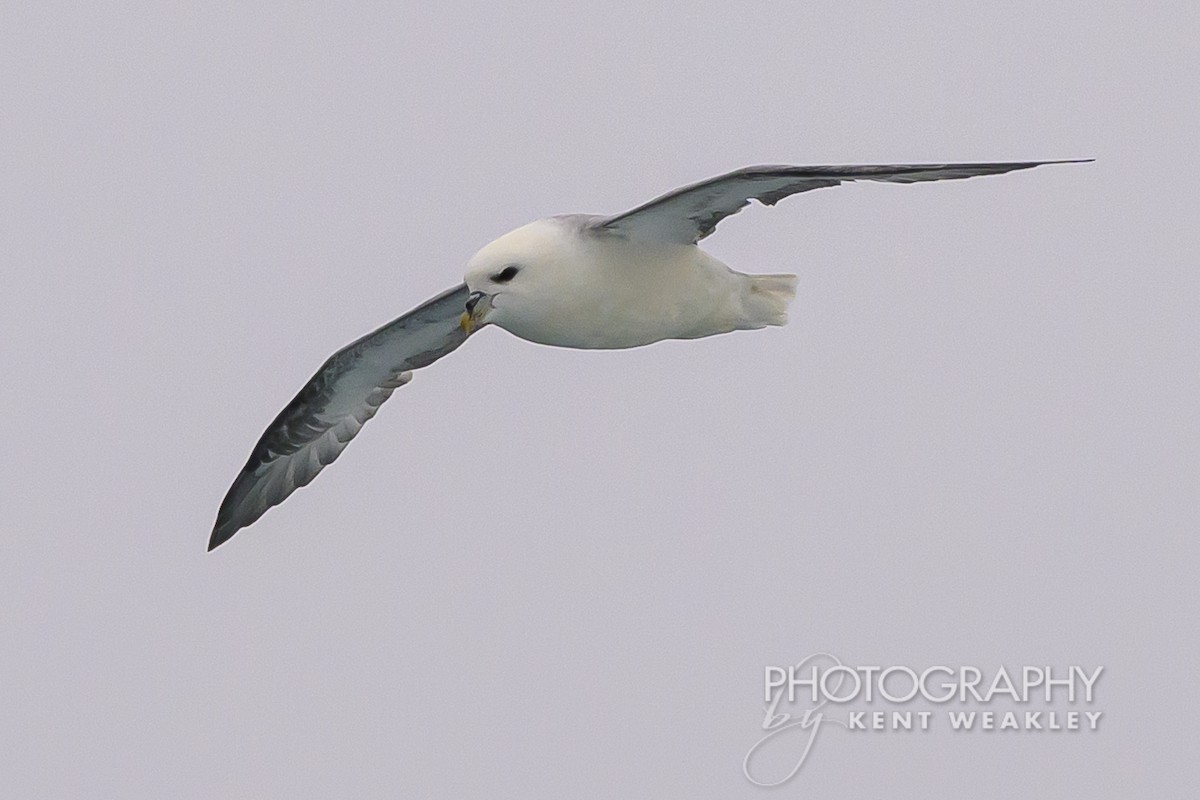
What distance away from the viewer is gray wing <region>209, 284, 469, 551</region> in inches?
521

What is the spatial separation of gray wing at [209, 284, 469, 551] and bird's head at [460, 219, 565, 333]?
6.92ft

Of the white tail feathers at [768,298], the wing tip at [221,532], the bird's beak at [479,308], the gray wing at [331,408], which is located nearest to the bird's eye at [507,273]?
the bird's beak at [479,308]

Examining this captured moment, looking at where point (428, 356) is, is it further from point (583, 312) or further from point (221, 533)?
point (583, 312)

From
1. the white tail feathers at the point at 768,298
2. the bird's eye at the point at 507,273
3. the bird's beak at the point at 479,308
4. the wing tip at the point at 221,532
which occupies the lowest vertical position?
the wing tip at the point at 221,532

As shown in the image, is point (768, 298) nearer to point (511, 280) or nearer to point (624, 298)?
point (624, 298)

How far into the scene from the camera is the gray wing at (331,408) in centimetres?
1323

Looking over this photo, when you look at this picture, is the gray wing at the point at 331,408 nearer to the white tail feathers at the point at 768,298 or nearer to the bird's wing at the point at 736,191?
the white tail feathers at the point at 768,298

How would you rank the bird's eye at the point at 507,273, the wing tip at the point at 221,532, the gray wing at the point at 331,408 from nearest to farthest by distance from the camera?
1. the bird's eye at the point at 507,273
2. the gray wing at the point at 331,408
3. the wing tip at the point at 221,532

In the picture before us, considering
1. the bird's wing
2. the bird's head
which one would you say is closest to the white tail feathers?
the bird's wing

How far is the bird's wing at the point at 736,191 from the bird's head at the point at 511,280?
40 centimetres

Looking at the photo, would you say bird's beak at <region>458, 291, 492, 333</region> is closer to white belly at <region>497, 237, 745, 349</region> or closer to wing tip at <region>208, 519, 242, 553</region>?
white belly at <region>497, 237, 745, 349</region>

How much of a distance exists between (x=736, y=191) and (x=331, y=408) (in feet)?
13.5

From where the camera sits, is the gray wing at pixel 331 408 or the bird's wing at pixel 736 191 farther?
the gray wing at pixel 331 408

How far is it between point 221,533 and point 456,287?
2788 millimetres
